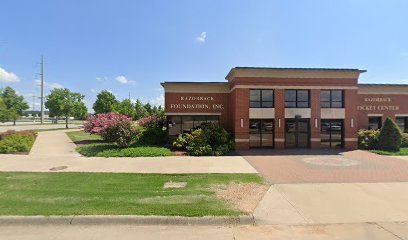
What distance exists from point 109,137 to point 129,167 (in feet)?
18.6

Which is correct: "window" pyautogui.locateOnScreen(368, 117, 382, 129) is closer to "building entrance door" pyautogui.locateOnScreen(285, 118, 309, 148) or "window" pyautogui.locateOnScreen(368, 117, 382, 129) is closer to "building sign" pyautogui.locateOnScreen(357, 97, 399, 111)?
"building sign" pyautogui.locateOnScreen(357, 97, 399, 111)

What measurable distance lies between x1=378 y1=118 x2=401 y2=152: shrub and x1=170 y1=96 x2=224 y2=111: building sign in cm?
1218

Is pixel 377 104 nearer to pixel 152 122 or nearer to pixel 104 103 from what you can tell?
pixel 152 122

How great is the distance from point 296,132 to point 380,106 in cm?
909

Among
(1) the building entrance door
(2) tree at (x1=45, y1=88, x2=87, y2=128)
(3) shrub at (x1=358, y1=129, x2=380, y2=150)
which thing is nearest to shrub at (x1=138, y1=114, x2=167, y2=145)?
(1) the building entrance door

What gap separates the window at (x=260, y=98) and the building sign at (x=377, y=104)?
29.4ft

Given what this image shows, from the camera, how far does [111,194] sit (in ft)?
22.3

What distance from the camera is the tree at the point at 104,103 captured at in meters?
43.2

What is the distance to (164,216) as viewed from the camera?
17.6 feet

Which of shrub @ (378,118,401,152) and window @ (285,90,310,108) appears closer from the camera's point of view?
shrub @ (378,118,401,152)

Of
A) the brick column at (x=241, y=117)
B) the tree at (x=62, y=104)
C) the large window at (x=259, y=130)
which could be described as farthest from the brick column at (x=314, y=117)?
the tree at (x=62, y=104)

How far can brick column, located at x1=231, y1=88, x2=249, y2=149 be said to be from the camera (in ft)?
55.4

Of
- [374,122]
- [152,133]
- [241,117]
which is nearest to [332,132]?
[374,122]

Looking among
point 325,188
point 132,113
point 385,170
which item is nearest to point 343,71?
point 385,170
